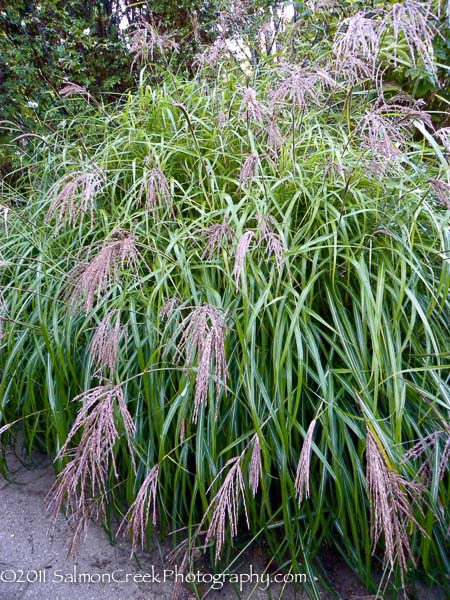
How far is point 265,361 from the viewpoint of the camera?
1560 mm

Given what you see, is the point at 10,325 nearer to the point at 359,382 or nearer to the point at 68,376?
the point at 68,376

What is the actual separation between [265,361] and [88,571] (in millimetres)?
891

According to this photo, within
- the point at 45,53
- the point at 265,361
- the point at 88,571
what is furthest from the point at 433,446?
the point at 45,53

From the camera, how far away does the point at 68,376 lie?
1746mm

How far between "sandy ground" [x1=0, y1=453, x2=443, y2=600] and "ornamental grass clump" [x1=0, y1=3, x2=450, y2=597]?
7 cm

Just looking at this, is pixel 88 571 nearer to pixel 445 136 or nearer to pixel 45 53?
pixel 445 136

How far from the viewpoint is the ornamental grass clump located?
1320mm

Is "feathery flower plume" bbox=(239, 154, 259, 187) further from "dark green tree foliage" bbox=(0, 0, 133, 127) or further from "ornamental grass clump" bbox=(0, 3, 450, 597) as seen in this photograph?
"dark green tree foliage" bbox=(0, 0, 133, 127)

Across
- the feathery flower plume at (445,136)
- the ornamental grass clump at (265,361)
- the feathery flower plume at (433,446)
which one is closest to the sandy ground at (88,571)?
the ornamental grass clump at (265,361)

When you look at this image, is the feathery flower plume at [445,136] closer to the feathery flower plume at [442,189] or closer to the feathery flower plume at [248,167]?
the feathery flower plume at [442,189]

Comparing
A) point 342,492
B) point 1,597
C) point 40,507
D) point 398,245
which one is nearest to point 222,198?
point 398,245

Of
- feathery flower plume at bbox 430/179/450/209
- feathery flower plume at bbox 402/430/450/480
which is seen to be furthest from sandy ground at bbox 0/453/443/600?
feathery flower plume at bbox 430/179/450/209

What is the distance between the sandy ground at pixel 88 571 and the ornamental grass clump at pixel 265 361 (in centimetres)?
7

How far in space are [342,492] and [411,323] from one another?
56 cm
